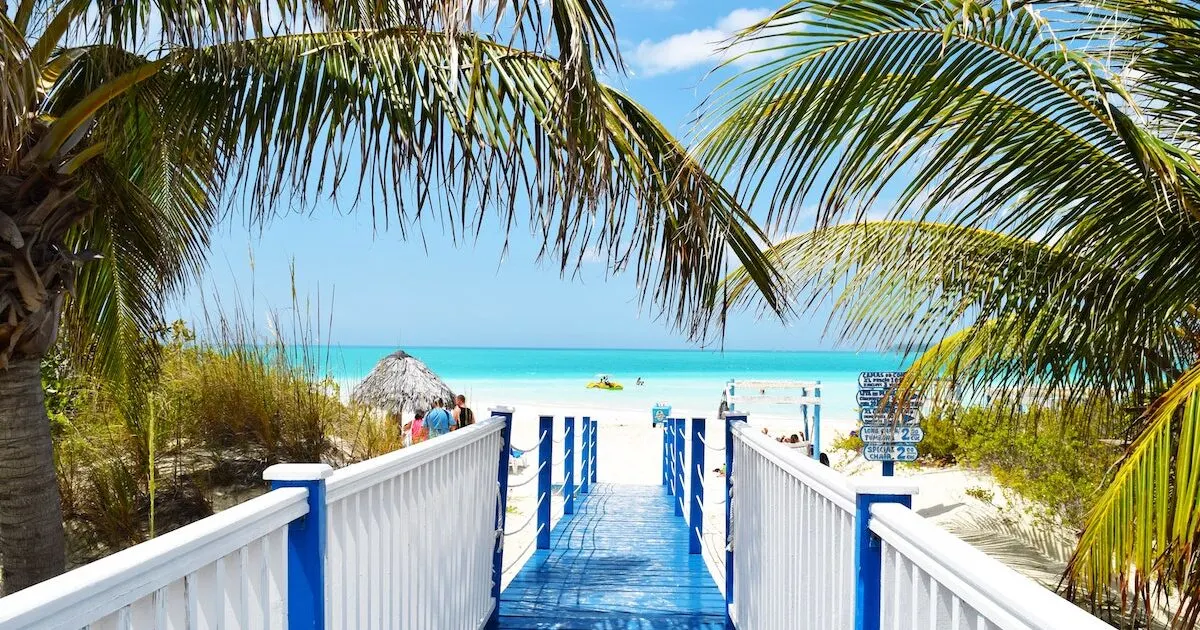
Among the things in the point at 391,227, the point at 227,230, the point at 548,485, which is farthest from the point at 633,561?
the point at 227,230

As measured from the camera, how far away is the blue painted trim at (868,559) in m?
1.92

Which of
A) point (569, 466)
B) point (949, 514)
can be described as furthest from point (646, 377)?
point (569, 466)

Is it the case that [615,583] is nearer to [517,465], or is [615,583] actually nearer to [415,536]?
[415,536]

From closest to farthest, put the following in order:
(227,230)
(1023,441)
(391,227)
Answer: (391,227), (227,230), (1023,441)

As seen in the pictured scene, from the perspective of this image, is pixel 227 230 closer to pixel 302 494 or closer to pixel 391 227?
pixel 391 227

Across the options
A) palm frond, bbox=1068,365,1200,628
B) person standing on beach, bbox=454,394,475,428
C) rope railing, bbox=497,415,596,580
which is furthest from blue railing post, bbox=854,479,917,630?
Result: person standing on beach, bbox=454,394,475,428

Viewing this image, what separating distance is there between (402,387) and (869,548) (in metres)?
14.6

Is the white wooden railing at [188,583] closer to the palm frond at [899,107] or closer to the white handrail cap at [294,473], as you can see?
the white handrail cap at [294,473]

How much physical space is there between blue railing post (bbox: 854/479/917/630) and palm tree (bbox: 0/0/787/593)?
77.6 inches

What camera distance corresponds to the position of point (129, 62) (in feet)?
13.8

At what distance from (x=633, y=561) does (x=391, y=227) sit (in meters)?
3.12

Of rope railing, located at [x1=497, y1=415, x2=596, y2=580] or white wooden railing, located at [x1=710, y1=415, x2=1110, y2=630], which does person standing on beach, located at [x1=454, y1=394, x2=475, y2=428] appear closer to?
rope railing, located at [x1=497, y1=415, x2=596, y2=580]

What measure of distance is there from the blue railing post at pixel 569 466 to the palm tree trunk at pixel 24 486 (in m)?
4.66

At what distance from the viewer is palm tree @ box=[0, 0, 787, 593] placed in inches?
151
